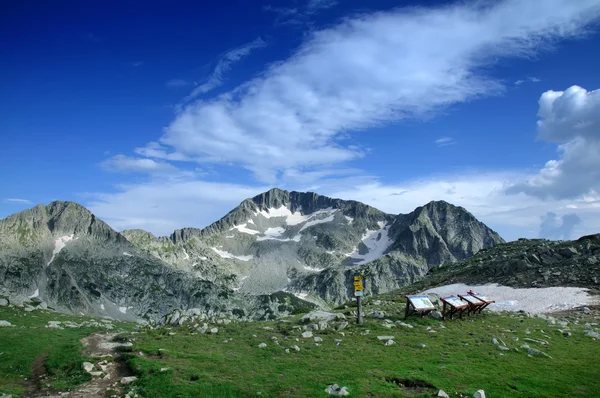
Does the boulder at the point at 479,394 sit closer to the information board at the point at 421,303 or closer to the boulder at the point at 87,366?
the information board at the point at 421,303

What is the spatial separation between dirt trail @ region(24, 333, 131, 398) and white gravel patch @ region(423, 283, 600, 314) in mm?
45924

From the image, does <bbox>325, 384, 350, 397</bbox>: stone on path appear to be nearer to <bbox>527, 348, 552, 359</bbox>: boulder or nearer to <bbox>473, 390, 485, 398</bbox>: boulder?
<bbox>473, 390, 485, 398</bbox>: boulder

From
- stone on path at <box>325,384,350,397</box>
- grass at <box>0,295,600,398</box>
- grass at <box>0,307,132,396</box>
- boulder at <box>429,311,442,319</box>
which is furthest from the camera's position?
boulder at <box>429,311,442,319</box>

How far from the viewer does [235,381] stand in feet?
72.9

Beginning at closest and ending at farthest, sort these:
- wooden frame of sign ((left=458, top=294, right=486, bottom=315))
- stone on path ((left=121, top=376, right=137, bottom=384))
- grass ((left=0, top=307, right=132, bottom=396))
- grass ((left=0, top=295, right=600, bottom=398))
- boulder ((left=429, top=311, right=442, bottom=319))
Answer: grass ((left=0, top=295, right=600, bottom=398)) → stone on path ((left=121, top=376, right=137, bottom=384)) → grass ((left=0, top=307, right=132, bottom=396)) → boulder ((left=429, top=311, right=442, bottom=319)) → wooden frame of sign ((left=458, top=294, right=486, bottom=315))

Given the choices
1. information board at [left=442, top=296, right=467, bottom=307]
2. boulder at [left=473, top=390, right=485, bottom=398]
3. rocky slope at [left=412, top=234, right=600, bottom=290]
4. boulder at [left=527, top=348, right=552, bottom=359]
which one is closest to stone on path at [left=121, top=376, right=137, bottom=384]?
boulder at [left=473, top=390, right=485, bottom=398]

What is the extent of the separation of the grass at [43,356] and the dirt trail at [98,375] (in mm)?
471

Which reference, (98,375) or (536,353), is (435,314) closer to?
(536,353)

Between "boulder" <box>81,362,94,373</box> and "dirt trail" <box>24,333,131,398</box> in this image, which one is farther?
"boulder" <box>81,362,94,373</box>

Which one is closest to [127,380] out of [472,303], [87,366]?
[87,366]

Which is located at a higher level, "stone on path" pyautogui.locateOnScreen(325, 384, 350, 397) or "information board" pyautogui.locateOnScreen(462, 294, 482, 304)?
"information board" pyautogui.locateOnScreen(462, 294, 482, 304)

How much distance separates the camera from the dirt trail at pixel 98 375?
21938mm

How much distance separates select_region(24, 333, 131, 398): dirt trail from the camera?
21938 millimetres

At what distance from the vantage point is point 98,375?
24.5m
